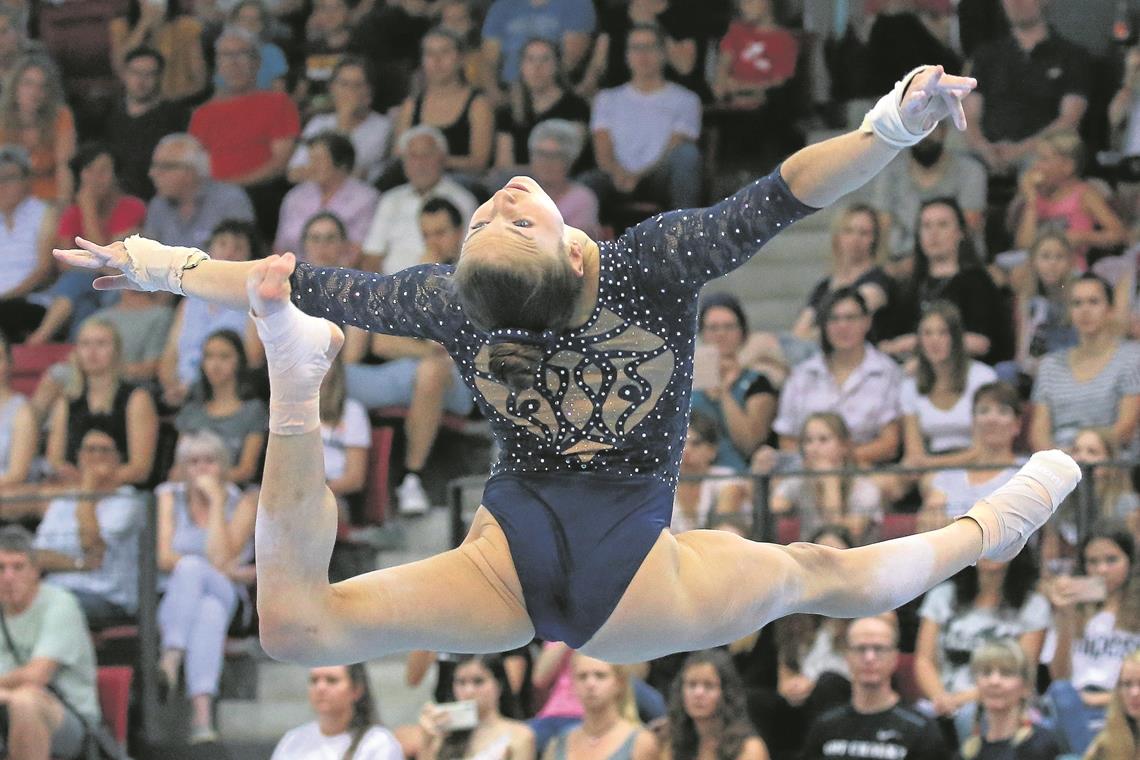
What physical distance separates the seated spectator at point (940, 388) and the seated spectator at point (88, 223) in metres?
3.88

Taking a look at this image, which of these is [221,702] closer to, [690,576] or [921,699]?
[921,699]

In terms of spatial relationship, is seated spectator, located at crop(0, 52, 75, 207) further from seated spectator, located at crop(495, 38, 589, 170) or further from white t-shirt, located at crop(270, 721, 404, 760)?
white t-shirt, located at crop(270, 721, 404, 760)

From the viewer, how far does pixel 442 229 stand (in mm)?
8312

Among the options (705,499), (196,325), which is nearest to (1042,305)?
(705,499)

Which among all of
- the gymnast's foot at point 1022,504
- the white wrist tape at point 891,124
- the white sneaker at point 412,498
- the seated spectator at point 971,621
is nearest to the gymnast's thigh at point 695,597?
the gymnast's foot at point 1022,504

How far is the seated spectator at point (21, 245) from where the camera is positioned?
9.08 metres

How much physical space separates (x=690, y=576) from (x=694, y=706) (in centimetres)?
270

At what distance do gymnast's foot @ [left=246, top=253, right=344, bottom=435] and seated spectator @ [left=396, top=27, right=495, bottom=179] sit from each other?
17.2 ft

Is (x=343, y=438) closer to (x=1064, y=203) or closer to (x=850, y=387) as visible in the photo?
(x=850, y=387)

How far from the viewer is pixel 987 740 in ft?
20.8

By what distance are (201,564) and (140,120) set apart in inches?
123

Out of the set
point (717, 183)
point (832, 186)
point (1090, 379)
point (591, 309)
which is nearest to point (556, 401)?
point (591, 309)

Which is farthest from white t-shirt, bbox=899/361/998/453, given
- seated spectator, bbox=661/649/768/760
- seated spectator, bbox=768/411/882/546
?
seated spectator, bbox=661/649/768/760

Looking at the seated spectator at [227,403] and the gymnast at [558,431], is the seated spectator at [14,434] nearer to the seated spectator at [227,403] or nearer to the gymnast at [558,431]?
the seated spectator at [227,403]
